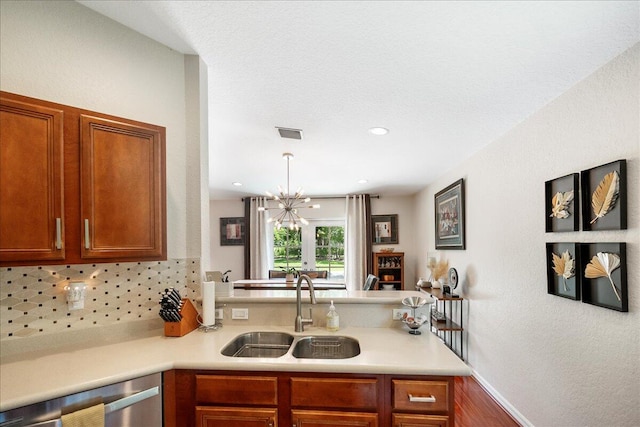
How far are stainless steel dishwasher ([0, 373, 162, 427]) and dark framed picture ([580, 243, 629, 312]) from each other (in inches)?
91.3

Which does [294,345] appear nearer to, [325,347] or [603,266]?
[325,347]

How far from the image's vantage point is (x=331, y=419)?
4.96 feet

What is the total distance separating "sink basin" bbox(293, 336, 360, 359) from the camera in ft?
6.39

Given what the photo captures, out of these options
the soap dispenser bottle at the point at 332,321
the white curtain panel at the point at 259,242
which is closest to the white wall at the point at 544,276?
the soap dispenser bottle at the point at 332,321

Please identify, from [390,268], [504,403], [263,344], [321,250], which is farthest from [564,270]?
[321,250]

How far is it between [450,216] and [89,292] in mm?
4109

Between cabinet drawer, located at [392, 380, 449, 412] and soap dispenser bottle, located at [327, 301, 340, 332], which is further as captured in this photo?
soap dispenser bottle, located at [327, 301, 340, 332]

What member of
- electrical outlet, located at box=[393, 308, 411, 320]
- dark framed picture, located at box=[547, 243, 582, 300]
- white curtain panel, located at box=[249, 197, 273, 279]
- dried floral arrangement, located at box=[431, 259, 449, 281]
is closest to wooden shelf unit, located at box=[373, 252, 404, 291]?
dried floral arrangement, located at box=[431, 259, 449, 281]

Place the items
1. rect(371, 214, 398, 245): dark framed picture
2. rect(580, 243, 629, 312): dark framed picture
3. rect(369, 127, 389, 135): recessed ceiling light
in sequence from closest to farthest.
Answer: rect(580, 243, 629, 312): dark framed picture, rect(369, 127, 389, 135): recessed ceiling light, rect(371, 214, 398, 245): dark framed picture

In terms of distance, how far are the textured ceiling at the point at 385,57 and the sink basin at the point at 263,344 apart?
1.66 m

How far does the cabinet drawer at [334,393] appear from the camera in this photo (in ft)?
4.96

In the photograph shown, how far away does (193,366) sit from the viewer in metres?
1.52

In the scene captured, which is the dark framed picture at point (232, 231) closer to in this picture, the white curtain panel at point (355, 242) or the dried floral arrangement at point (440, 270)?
the white curtain panel at point (355, 242)

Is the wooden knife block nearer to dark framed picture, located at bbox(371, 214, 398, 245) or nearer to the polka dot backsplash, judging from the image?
the polka dot backsplash
